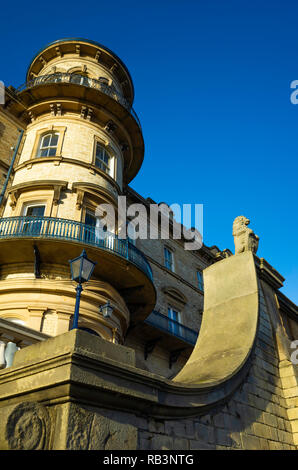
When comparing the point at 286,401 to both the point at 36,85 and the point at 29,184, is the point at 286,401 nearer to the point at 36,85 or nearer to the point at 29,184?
the point at 29,184

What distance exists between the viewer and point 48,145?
1555cm

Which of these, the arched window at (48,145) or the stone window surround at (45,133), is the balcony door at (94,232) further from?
the stone window surround at (45,133)

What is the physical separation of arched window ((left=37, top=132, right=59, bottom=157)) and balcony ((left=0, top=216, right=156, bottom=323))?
390 centimetres

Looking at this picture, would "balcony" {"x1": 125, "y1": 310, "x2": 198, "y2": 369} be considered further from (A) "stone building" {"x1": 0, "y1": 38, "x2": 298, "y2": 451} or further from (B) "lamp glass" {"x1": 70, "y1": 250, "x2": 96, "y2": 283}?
(B) "lamp glass" {"x1": 70, "y1": 250, "x2": 96, "y2": 283}

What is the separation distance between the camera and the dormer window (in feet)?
52.0

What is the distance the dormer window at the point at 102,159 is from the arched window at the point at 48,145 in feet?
5.76

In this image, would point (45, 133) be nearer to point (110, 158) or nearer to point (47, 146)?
point (47, 146)

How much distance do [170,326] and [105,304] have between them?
763cm

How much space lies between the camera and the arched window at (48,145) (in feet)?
49.9

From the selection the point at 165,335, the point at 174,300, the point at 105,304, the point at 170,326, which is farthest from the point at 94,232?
the point at 174,300

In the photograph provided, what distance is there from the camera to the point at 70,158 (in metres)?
14.6
